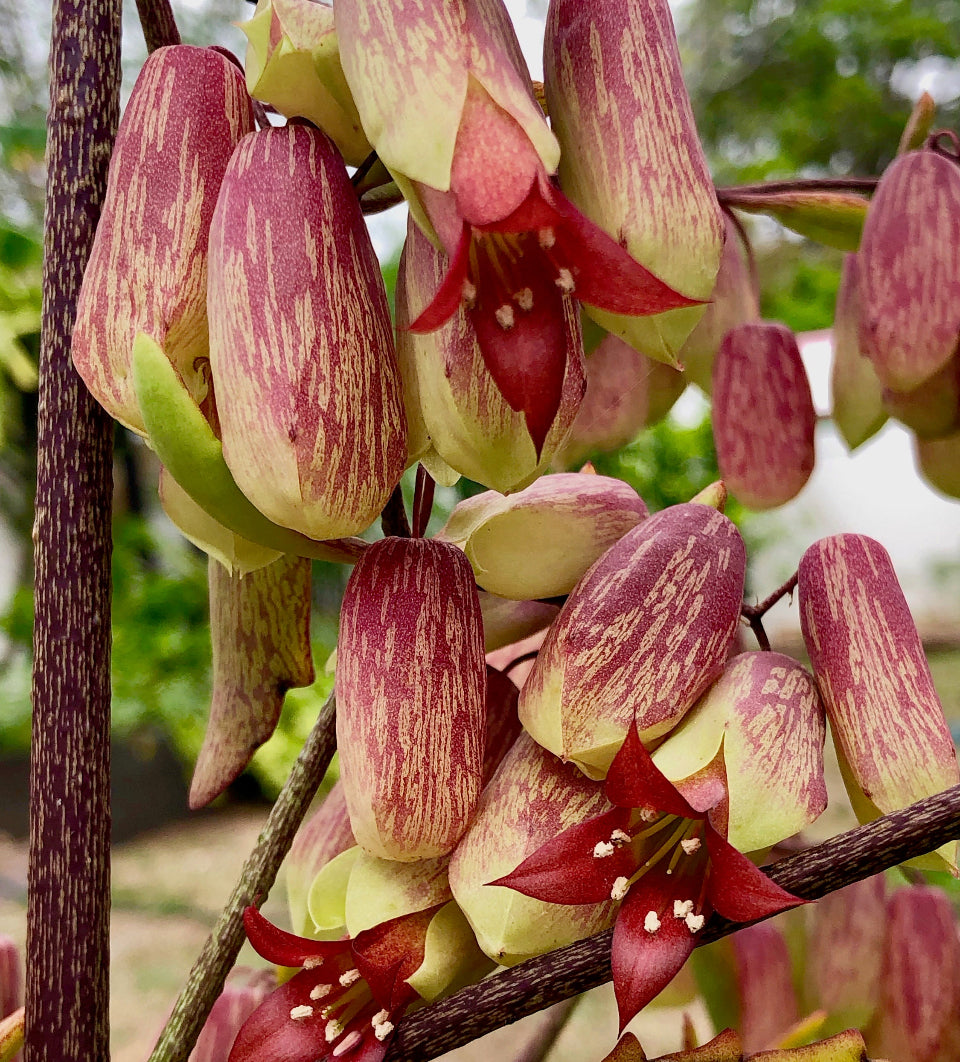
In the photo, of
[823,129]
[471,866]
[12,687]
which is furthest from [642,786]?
[823,129]

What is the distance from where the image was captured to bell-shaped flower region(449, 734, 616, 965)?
6.5 inches

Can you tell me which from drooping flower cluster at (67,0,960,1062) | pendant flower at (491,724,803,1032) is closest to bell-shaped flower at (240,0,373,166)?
drooping flower cluster at (67,0,960,1062)

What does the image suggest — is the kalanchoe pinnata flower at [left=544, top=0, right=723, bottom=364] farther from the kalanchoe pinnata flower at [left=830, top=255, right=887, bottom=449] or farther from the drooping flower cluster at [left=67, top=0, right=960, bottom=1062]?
the kalanchoe pinnata flower at [left=830, top=255, right=887, bottom=449]

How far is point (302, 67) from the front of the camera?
158 millimetres

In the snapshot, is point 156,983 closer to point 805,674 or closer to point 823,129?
point 805,674

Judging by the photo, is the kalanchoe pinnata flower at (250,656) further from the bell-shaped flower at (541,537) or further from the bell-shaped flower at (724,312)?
the bell-shaped flower at (724,312)

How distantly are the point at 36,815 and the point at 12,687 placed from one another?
1465 mm

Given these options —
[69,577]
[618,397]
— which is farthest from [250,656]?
[618,397]

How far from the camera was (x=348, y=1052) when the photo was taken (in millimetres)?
175

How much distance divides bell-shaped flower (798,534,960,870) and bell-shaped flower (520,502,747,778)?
0.02m

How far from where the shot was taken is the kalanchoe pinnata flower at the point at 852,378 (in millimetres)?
307

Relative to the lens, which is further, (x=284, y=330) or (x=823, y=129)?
(x=823, y=129)

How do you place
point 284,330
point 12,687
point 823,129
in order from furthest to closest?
point 823,129, point 12,687, point 284,330

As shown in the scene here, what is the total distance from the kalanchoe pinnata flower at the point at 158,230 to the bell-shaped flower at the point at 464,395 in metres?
0.03
